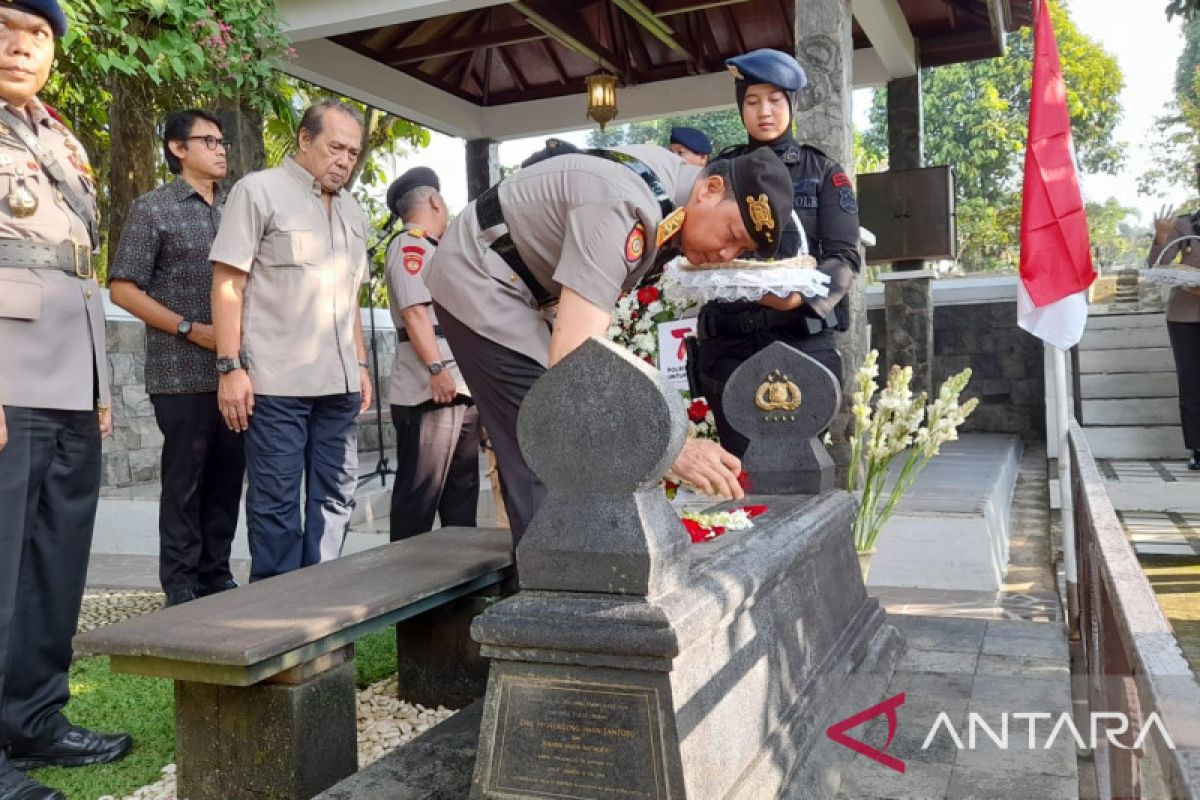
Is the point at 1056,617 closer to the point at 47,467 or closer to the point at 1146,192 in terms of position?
the point at 47,467

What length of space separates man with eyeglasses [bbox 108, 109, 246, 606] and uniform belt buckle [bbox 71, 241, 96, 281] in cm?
102

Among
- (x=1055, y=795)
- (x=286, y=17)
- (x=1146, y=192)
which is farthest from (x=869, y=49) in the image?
(x=1146, y=192)

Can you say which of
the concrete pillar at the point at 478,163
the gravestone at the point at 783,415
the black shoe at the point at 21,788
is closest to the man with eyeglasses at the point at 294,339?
the black shoe at the point at 21,788

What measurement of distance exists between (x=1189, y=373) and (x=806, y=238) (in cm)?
477

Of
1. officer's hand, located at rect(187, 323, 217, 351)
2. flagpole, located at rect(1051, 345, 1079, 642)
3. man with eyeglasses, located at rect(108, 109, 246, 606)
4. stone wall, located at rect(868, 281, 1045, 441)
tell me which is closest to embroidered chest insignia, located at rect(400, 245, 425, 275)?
man with eyeglasses, located at rect(108, 109, 246, 606)

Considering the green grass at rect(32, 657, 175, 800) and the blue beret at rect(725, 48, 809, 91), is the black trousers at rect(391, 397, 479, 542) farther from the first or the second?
the blue beret at rect(725, 48, 809, 91)

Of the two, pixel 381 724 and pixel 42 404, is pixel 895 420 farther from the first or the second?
pixel 42 404

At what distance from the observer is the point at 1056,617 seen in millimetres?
4129

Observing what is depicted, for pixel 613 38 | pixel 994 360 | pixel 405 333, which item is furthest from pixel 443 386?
pixel 994 360

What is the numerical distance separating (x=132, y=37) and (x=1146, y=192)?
39.8m

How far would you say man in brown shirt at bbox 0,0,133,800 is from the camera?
2.48 meters

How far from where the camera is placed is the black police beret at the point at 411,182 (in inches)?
182

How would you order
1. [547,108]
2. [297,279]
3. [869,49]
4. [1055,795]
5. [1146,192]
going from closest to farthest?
1. [1055,795]
2. [297,279]
3. [869,49]
4. [547,108]
5. [1146,192]

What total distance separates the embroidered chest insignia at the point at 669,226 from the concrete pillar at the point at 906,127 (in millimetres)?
6783
